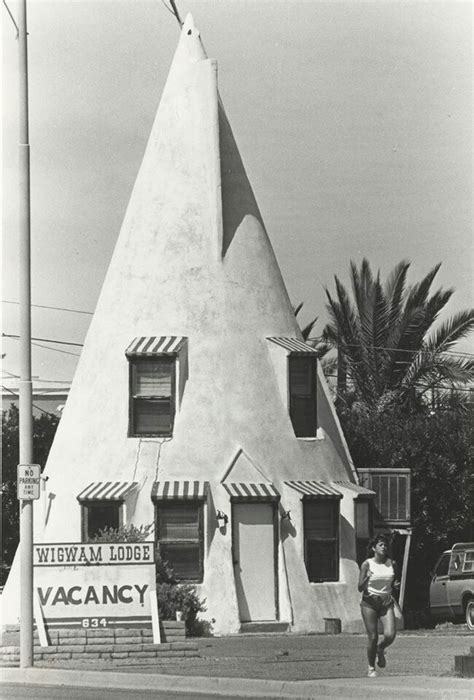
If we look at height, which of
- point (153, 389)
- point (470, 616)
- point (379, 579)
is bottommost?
point (470, 616)

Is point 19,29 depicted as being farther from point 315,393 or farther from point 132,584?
point 315,393

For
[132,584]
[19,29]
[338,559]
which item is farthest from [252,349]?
[19,29]

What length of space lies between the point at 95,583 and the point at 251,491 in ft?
19.9

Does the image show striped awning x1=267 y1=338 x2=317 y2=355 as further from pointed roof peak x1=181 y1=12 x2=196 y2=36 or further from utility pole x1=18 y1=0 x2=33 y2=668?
utility pole x1=18 y1=0 x2=33 y2=668

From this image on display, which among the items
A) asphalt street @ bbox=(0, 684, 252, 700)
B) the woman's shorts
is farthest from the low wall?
the woman's shorts

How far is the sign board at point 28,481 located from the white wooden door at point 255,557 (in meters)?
8.77

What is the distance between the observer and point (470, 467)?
38.4 meters

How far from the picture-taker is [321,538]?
90.4 ft

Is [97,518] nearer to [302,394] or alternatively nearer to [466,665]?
[302,394]

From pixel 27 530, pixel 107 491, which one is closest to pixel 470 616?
pixel 107 491

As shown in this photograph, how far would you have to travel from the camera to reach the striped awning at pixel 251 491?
26.4 meters

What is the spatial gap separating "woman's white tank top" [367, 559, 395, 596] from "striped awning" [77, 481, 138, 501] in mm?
10810

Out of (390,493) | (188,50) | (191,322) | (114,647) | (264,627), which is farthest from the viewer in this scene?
(390,493)

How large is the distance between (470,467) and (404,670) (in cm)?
2191
